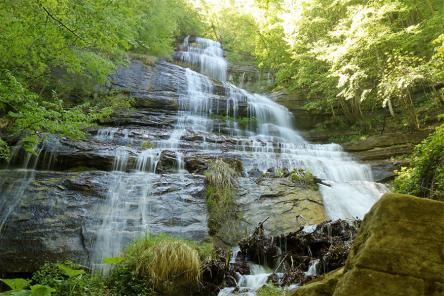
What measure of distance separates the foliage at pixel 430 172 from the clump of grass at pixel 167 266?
4.57 meters

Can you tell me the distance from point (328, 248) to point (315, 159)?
6.54 meters

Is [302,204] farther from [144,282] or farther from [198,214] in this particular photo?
[144,282]

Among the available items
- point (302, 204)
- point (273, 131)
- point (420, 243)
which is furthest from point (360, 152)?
point (420, 243)

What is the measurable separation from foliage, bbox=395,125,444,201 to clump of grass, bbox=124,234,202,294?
15.0 ft

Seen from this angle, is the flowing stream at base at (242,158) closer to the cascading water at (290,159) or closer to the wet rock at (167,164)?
the cascading water at (290,159)

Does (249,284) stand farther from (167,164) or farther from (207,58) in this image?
(207,58)

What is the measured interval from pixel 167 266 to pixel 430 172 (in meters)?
5.41

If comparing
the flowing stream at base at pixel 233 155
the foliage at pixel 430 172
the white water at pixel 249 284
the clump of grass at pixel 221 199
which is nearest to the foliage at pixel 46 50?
the flowing stream at base at pixel 233 155

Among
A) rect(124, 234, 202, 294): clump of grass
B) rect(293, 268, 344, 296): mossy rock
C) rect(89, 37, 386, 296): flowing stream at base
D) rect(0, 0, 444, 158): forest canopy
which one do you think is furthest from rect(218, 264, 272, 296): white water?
rect(0, 0, 444, 158): forest canopy

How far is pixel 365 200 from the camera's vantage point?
929 centimetres

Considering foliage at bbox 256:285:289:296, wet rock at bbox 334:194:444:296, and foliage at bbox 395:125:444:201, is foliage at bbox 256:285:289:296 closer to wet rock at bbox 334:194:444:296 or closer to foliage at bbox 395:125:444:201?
wet rock at bbox 334:194:444:296

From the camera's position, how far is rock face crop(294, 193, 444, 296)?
2309 millimetres

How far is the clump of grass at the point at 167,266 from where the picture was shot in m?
5.41

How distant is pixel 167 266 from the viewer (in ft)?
17.9
